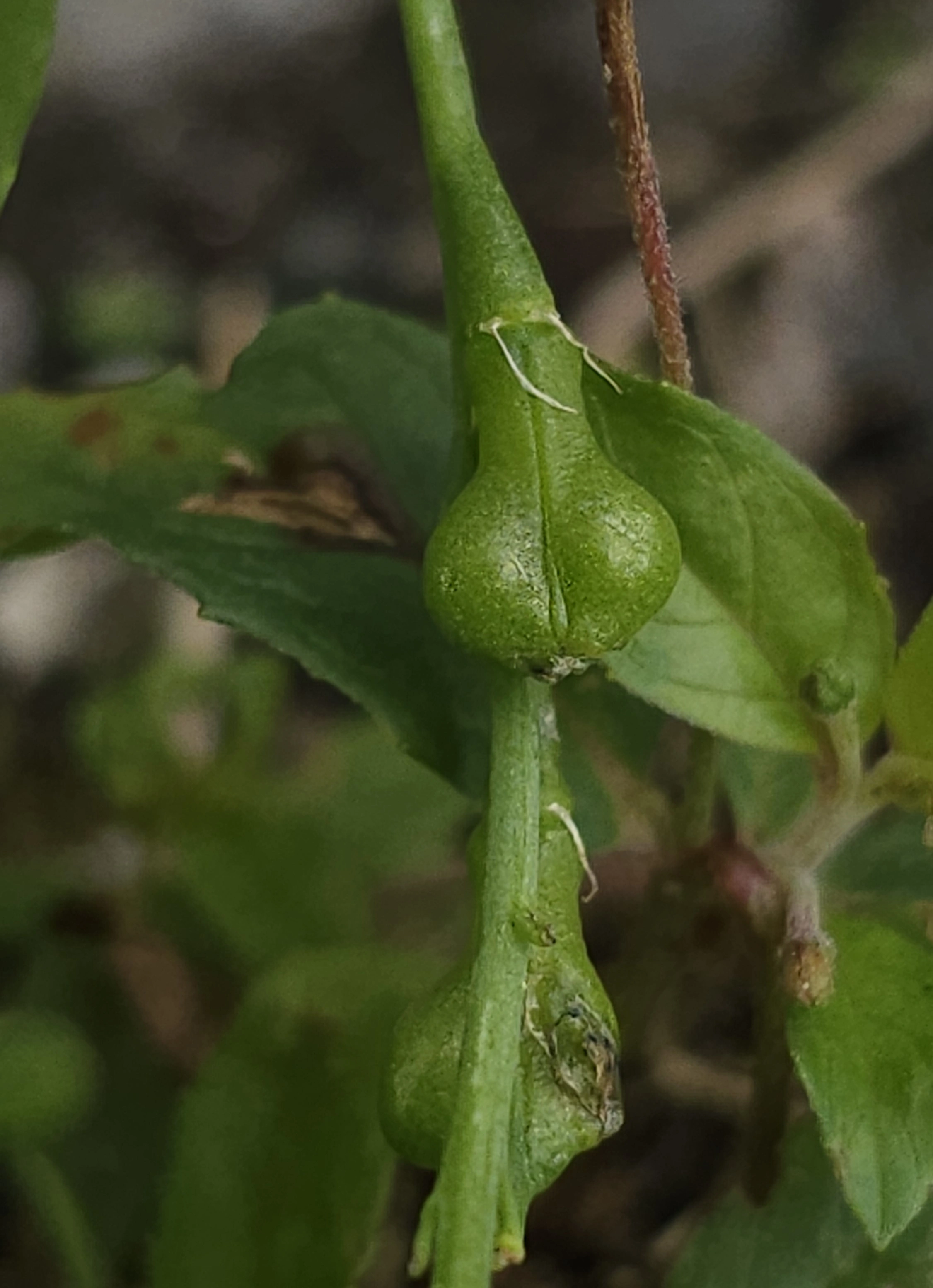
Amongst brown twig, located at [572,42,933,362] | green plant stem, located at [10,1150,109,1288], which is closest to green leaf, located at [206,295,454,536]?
green plant stem, located at [10,1150,109,1288]

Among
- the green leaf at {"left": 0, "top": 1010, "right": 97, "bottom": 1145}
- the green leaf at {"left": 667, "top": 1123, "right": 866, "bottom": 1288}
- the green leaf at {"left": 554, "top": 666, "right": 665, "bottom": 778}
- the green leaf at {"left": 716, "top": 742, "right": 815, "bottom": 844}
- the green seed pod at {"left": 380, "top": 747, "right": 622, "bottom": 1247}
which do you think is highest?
the green seed pod at {"left": 380, "top": 747, "right": 622, "bottom": 1247}

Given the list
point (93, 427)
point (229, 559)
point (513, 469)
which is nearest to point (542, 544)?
point (513, 469)

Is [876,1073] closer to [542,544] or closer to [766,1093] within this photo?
[766,1093]

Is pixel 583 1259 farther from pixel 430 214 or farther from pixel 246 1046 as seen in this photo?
pixel 430 214

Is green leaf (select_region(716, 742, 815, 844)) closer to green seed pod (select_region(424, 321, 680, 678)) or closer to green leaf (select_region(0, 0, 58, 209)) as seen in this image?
green seed pod (select_region(424, 321, 680, 678))

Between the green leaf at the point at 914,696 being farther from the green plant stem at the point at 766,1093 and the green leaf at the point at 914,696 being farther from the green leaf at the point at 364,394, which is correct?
the green leaf at the point at 364,394

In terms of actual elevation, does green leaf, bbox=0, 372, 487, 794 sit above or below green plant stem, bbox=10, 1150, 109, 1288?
above

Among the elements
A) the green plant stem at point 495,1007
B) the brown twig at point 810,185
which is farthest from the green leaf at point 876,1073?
the brown twig at point 810,185
